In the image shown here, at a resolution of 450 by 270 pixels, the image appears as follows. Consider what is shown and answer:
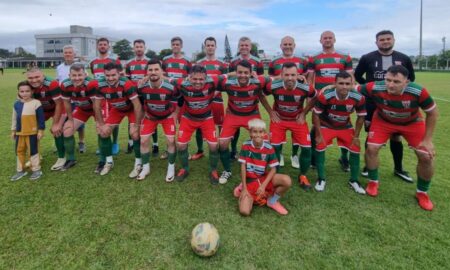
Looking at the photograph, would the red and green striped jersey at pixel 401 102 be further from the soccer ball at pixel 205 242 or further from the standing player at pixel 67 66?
the standing player at pixel 67 66

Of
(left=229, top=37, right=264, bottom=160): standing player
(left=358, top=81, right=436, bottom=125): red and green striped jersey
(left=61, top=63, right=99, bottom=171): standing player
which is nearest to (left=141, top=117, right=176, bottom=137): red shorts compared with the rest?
(left=61, top=63, right=99, bottom=171): standing player

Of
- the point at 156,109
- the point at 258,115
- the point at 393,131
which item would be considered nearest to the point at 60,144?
the point at 156,109

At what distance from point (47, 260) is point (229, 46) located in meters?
62.0

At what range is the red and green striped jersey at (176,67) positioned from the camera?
6.59 meters

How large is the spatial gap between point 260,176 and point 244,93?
154 cm

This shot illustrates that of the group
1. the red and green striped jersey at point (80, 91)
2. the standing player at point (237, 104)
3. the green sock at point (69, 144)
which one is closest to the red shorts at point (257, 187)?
the standing player at point (237, 104)

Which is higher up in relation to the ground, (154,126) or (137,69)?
(137,69)

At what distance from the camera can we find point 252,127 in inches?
171

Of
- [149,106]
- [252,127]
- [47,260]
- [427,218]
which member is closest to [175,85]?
[149,106]

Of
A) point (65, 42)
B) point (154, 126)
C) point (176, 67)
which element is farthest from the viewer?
point (65, 42)

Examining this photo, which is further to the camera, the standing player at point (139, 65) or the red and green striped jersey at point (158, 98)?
the standing player at point (139, 65)

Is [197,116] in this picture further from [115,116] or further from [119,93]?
[115,116]

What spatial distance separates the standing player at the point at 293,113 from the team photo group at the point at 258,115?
0.02 metres

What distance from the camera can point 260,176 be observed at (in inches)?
177
